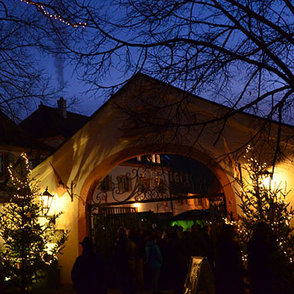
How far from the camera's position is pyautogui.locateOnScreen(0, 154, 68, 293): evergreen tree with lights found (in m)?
9.98

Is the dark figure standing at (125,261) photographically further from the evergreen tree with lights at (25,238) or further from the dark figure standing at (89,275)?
the evergreen tree with lights at (25,238)

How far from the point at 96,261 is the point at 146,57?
3692 millimetres

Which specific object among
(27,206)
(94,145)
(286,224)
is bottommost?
(286,224)

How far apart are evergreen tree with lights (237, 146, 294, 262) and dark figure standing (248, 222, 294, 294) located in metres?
2.30

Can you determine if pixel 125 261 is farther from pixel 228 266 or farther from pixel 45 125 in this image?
pixel 45 125

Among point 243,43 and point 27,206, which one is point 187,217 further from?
point 243,43

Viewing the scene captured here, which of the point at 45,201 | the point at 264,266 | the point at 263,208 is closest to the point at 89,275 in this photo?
the point at 264,266

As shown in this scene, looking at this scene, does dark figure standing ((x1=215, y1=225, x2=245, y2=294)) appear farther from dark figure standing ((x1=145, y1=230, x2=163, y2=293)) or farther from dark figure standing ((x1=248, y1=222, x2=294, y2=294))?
dark figure standing ((x1=145, y1=230, x2=163, y2=293))

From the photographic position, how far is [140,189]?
1123 cm

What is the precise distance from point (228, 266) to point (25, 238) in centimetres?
662

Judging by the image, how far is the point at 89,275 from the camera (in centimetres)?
516

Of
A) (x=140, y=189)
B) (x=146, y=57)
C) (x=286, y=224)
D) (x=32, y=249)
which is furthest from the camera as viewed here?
(x=140, y=189)

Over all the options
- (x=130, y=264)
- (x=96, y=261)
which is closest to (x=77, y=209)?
(x=130, y=264)

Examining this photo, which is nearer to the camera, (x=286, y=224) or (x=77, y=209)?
(x=286, y=224)
